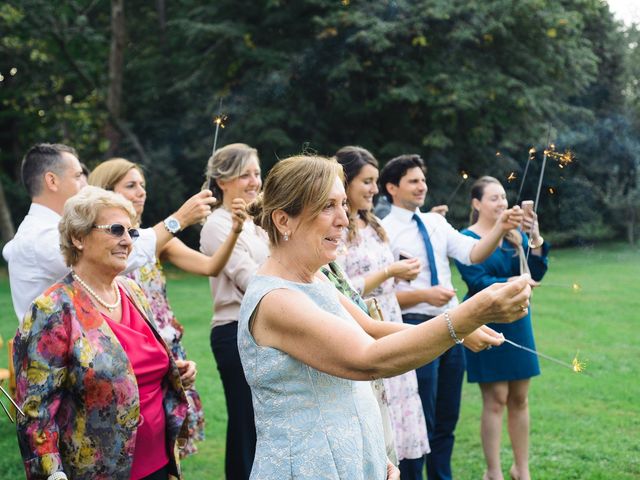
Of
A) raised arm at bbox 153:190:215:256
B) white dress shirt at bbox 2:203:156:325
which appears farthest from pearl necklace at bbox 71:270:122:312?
raised arm at bbox 153:190:215:256

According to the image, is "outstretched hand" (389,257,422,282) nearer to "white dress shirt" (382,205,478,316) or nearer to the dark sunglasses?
"white dress shirt" (382,205,478,316)

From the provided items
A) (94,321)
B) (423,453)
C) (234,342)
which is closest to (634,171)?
(423,453)

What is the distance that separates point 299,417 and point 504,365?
3.36 m

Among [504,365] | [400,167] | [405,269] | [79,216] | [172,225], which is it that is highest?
[400,167]

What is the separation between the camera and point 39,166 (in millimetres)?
4402

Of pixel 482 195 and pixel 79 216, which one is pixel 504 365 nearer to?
pixel 482 195

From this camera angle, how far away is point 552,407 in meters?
7.57

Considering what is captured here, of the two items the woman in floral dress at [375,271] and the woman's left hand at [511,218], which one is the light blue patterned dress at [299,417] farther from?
the woman's left hand at [511,218]

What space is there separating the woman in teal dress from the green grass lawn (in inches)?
10.5

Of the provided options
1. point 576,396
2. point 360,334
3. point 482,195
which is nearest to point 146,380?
point 360,334

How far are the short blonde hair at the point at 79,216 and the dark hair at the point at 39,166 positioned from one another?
94 cm

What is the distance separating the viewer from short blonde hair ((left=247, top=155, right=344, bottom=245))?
257 cm

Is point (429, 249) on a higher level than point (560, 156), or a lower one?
lower

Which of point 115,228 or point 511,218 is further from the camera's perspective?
point 511,218
